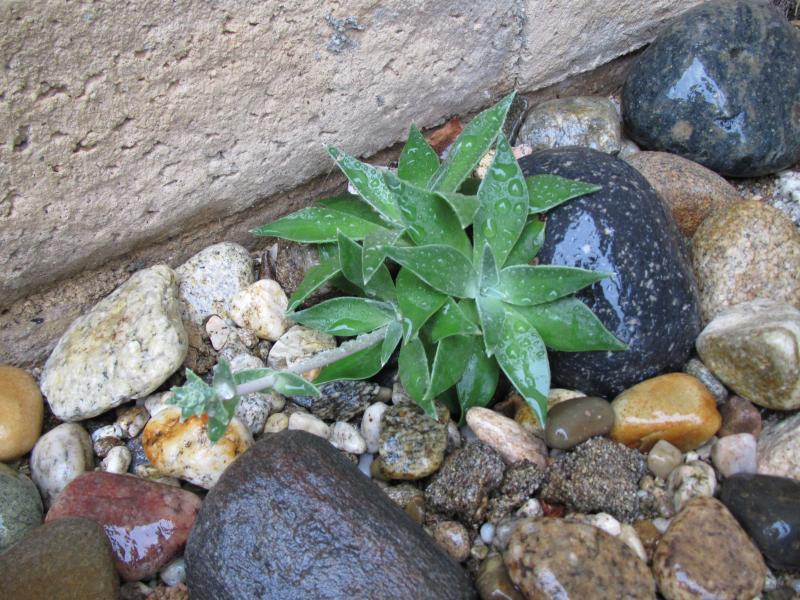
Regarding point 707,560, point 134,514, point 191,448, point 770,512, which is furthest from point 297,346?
point 770,512

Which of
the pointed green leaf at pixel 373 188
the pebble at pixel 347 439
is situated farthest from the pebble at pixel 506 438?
the pointed green leaf at pixel 373 188

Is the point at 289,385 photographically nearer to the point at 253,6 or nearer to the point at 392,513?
the point at 392,513

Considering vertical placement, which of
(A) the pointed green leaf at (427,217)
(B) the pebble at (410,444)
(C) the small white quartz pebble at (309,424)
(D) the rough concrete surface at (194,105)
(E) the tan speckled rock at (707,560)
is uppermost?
(D) the rough concrete surface at (194,105)

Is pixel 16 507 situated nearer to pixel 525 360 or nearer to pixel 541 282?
pixel 525 360

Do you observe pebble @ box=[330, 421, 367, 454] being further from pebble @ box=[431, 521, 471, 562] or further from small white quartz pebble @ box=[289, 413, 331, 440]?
pebble @ box=[431, 521, 471, 562]

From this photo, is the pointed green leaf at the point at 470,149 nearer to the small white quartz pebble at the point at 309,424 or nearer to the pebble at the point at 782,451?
the small white quartz pebble at the point at 309,424

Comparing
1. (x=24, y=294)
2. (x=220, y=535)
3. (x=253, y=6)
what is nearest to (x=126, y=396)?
(x=24, y=294)
